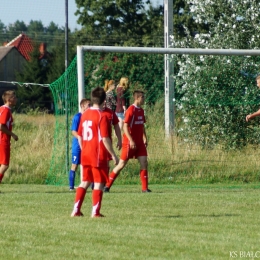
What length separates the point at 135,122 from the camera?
13.9 m

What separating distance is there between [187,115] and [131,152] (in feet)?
13.6

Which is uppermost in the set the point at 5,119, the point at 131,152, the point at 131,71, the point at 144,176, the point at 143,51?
the point at 143,51

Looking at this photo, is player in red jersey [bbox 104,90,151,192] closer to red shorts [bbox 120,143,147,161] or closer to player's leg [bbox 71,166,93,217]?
red shorts [bbox 120,143,147,161]

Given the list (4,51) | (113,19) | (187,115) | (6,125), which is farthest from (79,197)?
(4,51)

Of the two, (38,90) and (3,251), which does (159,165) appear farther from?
(38,90)

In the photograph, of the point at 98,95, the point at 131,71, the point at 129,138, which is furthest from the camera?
the point at 131,71

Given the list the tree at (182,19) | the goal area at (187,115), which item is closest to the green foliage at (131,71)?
the goal area at (187,115)

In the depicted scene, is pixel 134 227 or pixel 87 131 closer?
pixel 134 227

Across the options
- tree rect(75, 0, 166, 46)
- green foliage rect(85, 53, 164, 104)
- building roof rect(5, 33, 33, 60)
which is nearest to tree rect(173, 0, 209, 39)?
tree rect(75, 0, 166, 46)

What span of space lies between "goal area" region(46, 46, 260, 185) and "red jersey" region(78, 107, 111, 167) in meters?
6.88

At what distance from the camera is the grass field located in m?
7.34

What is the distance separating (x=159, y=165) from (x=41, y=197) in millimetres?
4751

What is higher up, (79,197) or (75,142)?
(75,142)

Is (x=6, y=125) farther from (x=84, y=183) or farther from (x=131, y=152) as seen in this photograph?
(x=84, y=183)
